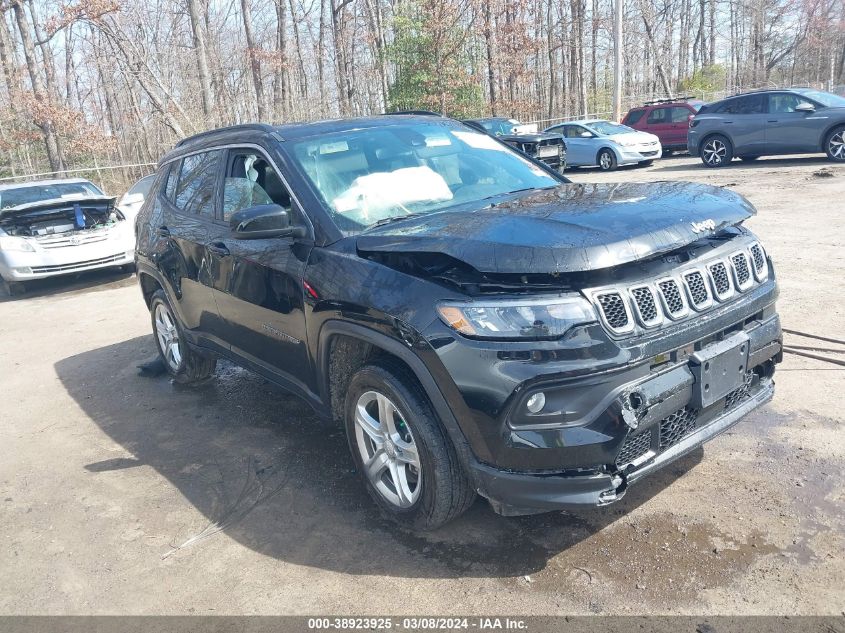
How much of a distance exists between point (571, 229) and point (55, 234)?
9.81 m

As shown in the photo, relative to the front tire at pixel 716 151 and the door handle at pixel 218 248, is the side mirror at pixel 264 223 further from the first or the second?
the front tire at pixel 716 151

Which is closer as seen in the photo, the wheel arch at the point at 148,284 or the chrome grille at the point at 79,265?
the wheel arch at the point at 148,284

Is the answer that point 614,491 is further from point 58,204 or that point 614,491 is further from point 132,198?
point 132,198

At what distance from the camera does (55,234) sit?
10430 mm

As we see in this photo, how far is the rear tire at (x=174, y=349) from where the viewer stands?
565 centimetres

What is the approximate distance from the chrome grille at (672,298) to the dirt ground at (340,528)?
105 cm

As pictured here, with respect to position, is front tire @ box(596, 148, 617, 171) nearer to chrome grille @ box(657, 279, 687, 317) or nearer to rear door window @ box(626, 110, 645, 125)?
rear door window @ box(626, 110, 645, 125)

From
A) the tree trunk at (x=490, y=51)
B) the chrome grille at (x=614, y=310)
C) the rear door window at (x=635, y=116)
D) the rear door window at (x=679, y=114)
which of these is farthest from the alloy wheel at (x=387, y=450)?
the tree trunk at (x=490, y=51)

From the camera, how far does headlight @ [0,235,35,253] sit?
1014cm

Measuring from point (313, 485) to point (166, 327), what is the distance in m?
2.70

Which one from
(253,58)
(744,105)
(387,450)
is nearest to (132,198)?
(387,450)

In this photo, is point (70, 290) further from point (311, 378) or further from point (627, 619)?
point (627, 619)

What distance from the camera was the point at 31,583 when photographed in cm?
330

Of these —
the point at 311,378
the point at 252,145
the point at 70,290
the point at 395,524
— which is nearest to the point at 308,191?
the point at 252,145
